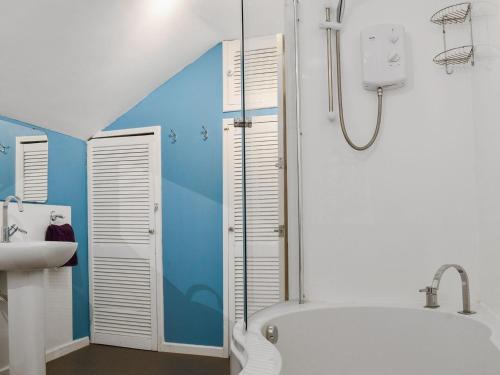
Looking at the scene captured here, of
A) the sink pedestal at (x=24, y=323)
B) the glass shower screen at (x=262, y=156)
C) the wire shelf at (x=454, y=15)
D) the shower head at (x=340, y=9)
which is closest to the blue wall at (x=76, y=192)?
the sink pedestal at (x=24, y=323)

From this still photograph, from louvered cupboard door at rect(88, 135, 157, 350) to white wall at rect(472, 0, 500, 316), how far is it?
2099 mm

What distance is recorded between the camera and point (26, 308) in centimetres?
198

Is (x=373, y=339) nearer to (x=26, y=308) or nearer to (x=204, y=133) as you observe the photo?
(x=26, y=308)

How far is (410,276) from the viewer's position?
1837mm

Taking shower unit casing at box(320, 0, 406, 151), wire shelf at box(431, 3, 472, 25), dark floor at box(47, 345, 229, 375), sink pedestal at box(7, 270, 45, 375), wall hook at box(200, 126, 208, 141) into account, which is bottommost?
dark floor at box(47, 345, 229, 375)

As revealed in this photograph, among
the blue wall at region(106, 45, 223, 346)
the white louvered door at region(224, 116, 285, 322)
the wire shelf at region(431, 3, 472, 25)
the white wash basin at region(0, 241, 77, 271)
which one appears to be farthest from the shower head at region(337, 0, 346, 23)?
the white wash basin at region(0, 241, 77, 271)

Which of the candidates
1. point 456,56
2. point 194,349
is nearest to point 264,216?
point 456,56

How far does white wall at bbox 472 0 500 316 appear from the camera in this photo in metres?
1.49

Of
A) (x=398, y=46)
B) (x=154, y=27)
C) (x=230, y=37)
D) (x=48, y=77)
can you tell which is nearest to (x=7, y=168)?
(x=48, y=77)

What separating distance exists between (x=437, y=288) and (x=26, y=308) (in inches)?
75.6

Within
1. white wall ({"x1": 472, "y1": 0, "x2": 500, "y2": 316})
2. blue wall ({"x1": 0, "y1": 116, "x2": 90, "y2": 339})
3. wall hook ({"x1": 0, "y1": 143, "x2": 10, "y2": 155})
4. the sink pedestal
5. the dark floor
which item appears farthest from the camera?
the dark floor

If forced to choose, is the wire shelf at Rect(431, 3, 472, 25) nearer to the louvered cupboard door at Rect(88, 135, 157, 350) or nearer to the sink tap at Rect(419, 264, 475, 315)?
the sink tap at Rect(419, 264, 475, 315)

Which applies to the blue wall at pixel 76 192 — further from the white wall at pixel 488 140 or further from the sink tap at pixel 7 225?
the white wall at pixel 488 140

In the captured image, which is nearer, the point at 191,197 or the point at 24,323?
the point at 24,323
